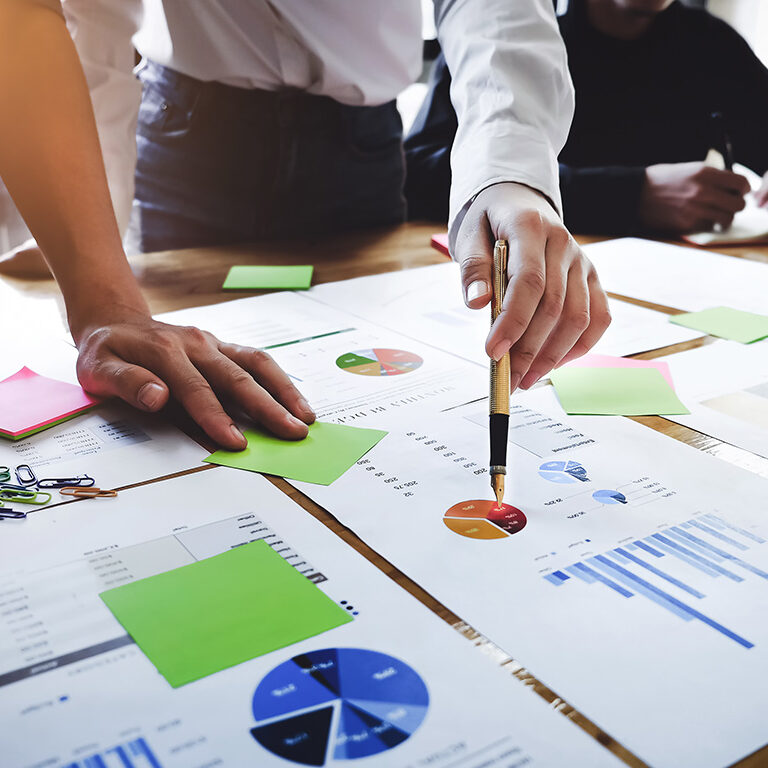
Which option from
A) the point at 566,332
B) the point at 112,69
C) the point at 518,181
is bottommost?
the point at 566,332

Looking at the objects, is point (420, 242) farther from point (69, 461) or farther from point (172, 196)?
point (69, 461)

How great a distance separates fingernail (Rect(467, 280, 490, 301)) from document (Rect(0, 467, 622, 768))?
30 centimetres

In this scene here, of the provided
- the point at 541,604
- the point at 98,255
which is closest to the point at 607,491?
the point at 541,604

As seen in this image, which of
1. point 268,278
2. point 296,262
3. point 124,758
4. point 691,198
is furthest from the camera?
point 691,198

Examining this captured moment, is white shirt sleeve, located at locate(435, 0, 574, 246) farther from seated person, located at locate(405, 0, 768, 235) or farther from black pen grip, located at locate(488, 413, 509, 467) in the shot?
seated person, located at locate(405, 0, 768, 235)

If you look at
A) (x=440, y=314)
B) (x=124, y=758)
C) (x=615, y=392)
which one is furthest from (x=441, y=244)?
(x=124, y=758)

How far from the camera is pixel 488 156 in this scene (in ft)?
2.98

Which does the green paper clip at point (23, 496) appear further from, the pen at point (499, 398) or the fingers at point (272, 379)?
the pen at point (499, 398)

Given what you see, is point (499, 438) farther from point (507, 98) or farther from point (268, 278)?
point (268, 278)

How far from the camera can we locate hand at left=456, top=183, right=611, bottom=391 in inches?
27.9

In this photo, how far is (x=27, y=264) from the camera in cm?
126

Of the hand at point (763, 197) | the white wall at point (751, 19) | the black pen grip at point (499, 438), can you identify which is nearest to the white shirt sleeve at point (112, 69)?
the black pen grip at point (499, 438)

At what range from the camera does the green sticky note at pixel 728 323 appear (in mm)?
974

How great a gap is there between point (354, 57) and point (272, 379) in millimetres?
760
